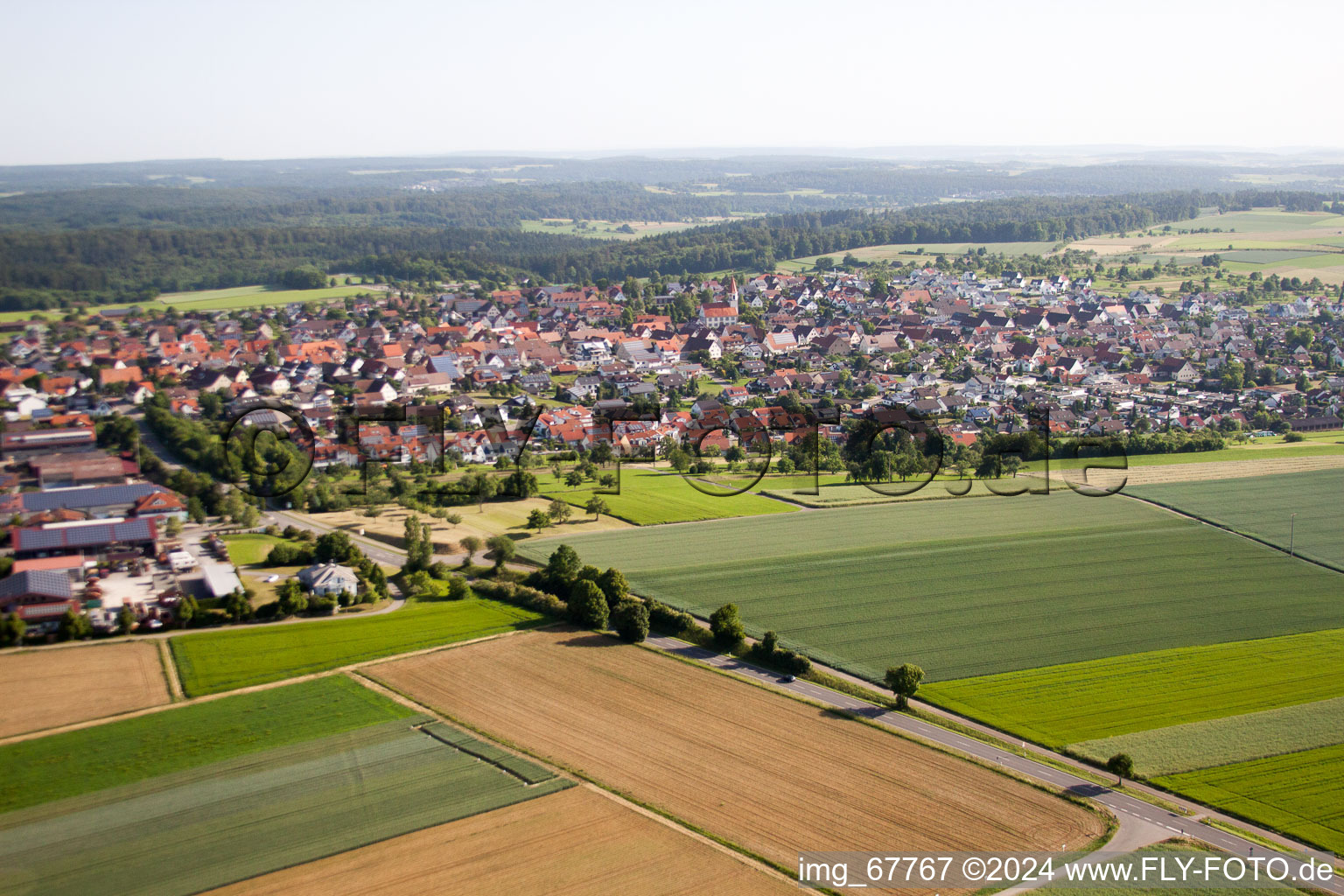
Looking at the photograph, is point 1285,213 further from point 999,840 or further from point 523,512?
point 999,840

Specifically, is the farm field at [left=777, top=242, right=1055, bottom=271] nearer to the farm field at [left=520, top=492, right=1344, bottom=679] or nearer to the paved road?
the farm field at [left=520, top=492, right=1344, bottom=679]

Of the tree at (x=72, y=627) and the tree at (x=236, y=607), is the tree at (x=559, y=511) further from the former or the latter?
the tree at (x=72, y=627)

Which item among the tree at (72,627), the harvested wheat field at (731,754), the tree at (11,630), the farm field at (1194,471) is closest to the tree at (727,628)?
the harvested wheat field at (731,754)

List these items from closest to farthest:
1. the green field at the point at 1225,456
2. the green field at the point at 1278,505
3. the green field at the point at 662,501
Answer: the green field at the point at 1278,505 → the green field at the point at 662,501 → the green field at the point at 1225,456

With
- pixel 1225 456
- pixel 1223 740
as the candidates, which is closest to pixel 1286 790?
pixel 1223 740

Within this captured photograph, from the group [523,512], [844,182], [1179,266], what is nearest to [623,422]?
[523,512]

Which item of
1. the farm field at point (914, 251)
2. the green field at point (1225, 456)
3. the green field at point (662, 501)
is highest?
the farm field at point (914, 251)
